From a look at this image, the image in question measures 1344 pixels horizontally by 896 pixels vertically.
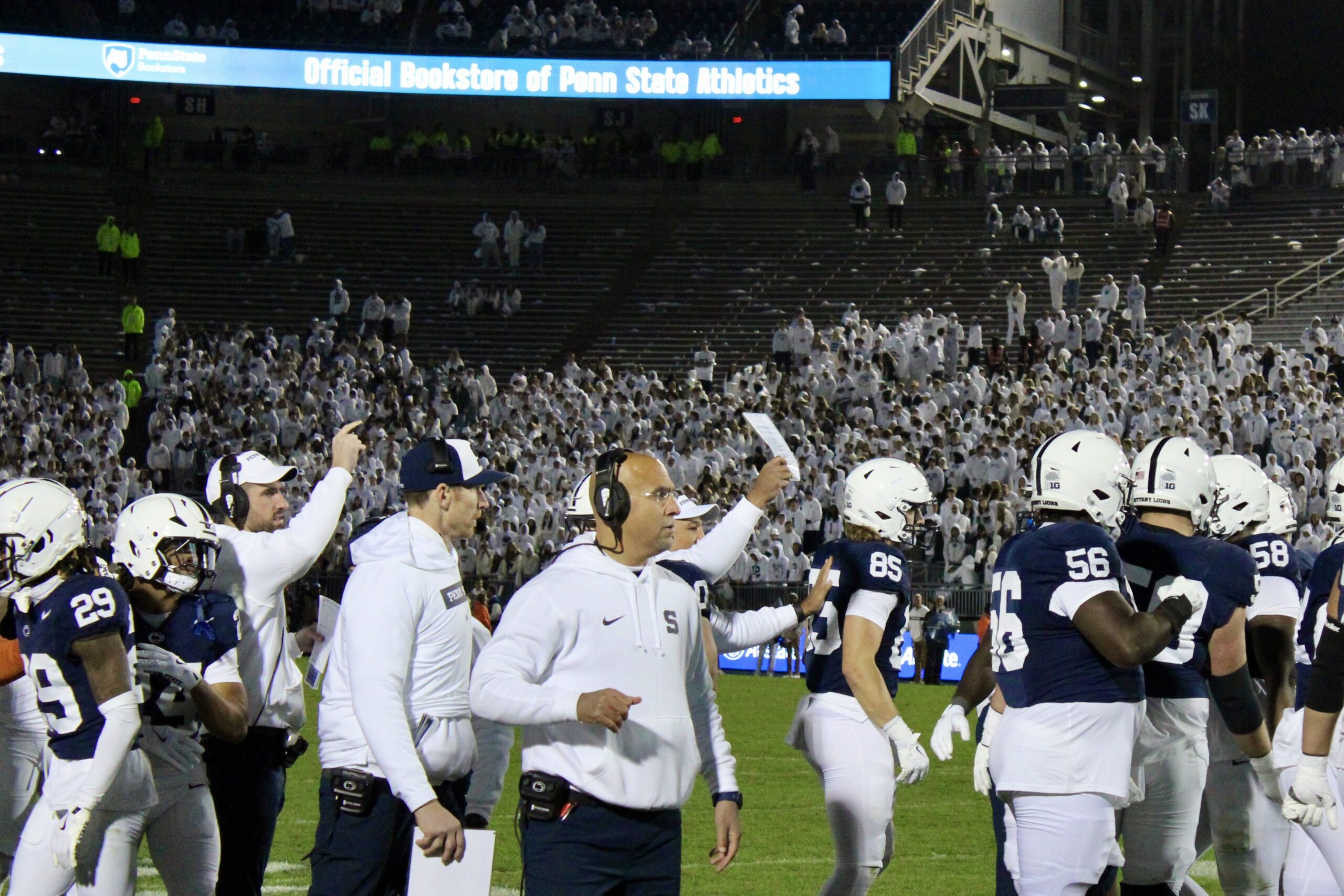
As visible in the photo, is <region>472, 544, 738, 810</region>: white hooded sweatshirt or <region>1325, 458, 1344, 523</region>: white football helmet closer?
<region>472, 544, 738, 810</region>: white hooded sweatshirt

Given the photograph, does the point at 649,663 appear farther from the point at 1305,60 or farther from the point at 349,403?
the point at 1305,60

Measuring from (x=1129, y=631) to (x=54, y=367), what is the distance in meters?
28.8

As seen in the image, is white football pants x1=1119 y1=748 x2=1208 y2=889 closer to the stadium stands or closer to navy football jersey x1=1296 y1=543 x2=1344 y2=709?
navy football jersey x1=1296 y1=543 x2=1344 y2=709

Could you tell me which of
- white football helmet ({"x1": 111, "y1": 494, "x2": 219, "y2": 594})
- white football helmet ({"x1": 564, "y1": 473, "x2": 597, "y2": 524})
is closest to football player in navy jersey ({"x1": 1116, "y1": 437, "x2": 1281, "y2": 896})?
white football helmet ({"x1": 564, "y1": 473, "x2": 597, "y2": 524})

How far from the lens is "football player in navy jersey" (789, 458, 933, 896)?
6.80 m

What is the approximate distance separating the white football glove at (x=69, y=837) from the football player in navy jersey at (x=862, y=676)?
2774mm

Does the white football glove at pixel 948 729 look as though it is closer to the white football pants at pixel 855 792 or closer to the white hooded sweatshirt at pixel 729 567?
the white football pants at pixel 855 792

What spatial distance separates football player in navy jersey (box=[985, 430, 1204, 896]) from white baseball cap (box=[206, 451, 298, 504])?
2646 mm

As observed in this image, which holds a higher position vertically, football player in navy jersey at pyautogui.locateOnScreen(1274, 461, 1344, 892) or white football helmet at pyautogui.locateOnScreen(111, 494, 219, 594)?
white football helmet at pyautogui.locateOnScreen(111, 494, 219, 594)

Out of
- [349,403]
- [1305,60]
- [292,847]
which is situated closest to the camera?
[292,847]

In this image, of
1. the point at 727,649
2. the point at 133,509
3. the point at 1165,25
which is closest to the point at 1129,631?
the point at 727,649

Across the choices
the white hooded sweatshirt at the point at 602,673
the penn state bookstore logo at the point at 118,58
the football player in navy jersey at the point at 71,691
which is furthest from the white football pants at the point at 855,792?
the penn state bookstore logo at the point at 118,58

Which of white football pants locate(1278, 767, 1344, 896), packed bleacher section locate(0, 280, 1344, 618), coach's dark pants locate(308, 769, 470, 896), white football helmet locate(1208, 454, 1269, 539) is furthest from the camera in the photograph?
packed bleacher section locate(0, 280, 1344, 618)

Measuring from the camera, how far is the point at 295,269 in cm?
3791
